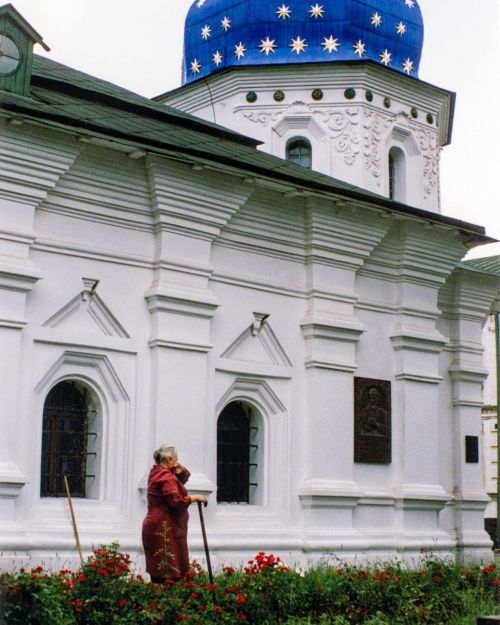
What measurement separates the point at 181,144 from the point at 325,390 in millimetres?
3164

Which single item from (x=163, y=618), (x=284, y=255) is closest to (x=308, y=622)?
(x=163, y=618)

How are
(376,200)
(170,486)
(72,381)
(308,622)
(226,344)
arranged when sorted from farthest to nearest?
(376,200), (226,344), (72,381), (170,486), (308,622)

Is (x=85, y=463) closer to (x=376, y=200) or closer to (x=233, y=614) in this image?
(x=233, y=614)

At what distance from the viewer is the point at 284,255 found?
12172mm

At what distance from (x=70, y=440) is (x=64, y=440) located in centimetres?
6

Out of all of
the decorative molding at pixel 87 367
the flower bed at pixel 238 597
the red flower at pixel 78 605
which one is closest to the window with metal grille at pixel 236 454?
the decorative molding at pixel 87 367

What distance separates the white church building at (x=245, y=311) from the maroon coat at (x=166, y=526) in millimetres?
1324

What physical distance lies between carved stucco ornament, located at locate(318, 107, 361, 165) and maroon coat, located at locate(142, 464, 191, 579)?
7498 millimetres

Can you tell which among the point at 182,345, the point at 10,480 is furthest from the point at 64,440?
the point at 182,345

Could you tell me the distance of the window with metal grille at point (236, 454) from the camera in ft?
38.0

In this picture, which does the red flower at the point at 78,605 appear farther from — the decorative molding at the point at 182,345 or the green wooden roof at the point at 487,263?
the green wooden roof at the point at 487,263

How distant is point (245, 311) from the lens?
38.5ft

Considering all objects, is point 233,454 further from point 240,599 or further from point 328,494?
point 240,599

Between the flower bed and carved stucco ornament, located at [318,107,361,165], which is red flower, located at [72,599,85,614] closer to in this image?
the flower bed
